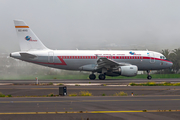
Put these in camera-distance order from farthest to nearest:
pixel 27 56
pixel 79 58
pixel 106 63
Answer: pixel 79 58, pixel 27 56, pixel 106 63

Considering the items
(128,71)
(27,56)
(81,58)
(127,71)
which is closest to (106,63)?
(127,71)

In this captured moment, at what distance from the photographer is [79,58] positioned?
3406cm

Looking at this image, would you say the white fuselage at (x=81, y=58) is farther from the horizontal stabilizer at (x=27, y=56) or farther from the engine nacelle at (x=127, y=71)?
the engine nacelle at (x=127, y=71)

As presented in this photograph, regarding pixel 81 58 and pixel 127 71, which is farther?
pixel 81 58

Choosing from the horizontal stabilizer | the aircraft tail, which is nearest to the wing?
the horizontal stabilizer

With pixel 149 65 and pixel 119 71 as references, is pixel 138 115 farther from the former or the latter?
pixel 149 65

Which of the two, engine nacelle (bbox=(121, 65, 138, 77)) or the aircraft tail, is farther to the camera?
the aircraft tail

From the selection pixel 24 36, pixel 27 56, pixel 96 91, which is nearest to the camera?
pixel 96 91

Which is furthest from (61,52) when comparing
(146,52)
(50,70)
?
(146,52)

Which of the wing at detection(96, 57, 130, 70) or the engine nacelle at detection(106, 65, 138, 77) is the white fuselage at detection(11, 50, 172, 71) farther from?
the engine nacelle at detection(106, 65, 138, 77)

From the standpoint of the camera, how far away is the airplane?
1298 inches

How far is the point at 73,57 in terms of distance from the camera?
34.0 m

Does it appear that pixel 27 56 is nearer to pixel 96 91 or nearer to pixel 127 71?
pixel 127 71

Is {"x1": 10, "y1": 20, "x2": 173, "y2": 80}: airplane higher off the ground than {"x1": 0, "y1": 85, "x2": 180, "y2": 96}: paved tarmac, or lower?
higher
